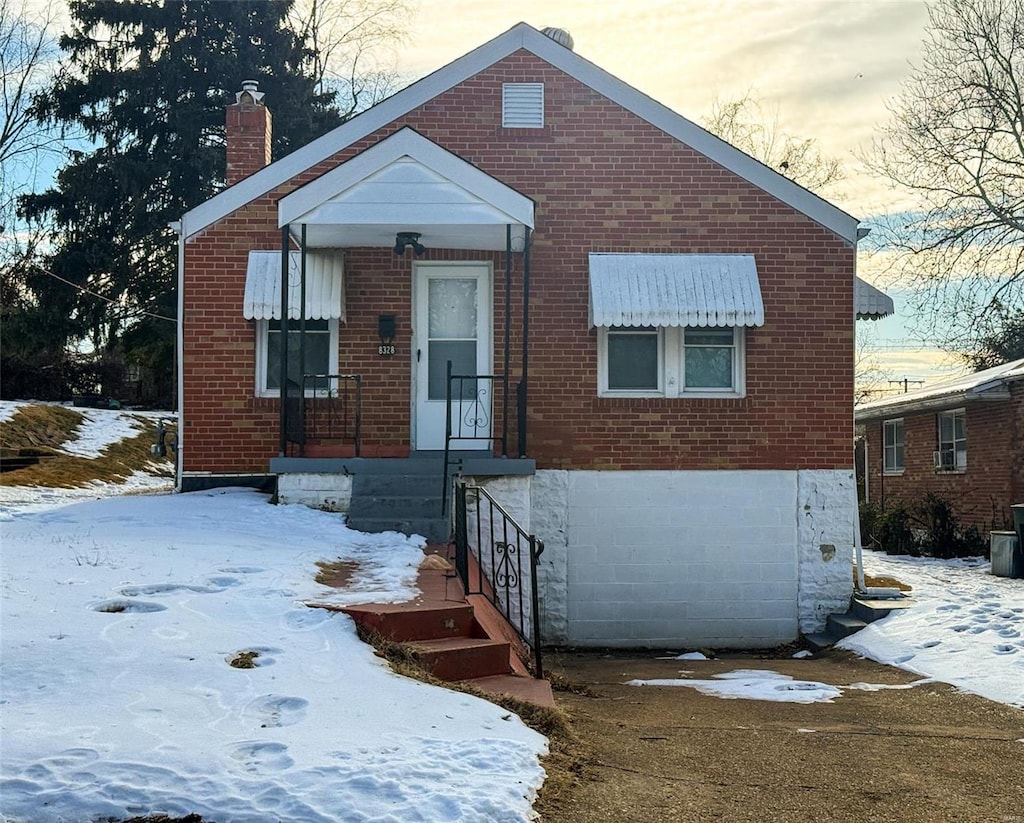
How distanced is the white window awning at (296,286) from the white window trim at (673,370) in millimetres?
2954

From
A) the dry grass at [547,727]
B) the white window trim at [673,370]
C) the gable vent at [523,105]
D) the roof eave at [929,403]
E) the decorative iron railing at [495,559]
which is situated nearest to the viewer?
the dry grass at [547,727]

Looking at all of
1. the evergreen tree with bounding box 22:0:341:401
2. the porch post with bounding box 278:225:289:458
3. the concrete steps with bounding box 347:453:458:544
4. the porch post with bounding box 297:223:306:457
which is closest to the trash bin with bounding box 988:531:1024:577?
the concrete steps with bounding box 347:453:458:544

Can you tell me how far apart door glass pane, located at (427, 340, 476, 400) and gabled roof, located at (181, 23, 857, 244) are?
2.53m

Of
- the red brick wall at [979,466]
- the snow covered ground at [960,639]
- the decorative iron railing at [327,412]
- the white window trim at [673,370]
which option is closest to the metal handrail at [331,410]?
the decorative iron railing at [327,412]

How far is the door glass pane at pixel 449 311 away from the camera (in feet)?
39.6

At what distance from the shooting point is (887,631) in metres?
10.7

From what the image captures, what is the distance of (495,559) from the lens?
416 inches

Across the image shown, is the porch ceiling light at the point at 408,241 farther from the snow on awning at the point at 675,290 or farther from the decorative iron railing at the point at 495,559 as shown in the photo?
the decorative iron railing at the point at 495,559

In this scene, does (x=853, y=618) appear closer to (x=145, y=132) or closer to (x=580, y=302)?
(x=580, y=302)

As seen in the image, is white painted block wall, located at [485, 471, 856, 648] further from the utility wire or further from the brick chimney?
the utility wire

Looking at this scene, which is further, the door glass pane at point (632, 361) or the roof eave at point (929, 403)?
the roof eave at point (929, 403)

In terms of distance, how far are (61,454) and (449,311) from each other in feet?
40.4

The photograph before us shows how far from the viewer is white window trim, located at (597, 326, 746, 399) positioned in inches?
471

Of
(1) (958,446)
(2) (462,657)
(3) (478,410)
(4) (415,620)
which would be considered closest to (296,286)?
(3) (478,410)
